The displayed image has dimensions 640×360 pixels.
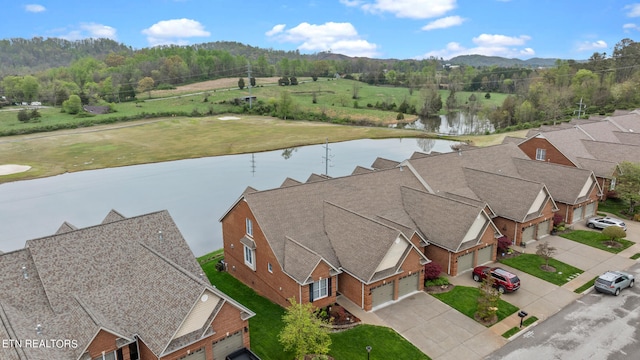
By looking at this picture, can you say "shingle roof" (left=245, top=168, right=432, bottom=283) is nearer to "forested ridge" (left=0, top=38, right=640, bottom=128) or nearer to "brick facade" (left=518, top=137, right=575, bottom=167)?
"brick facade" (left=518, top=137, right=575, bottom=167)

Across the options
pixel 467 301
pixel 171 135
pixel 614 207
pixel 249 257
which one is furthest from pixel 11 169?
pixel 614 207

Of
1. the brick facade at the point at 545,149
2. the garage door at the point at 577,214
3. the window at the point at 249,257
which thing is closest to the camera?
the window at the point at 249,257

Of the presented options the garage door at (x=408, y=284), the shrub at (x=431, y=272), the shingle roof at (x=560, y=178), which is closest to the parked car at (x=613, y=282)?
the shrub at (x=431, y=272)

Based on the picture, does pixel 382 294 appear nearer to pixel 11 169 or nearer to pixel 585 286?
pixel 585 286

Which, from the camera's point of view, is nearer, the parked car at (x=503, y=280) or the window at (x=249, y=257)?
the parked car at (x=503, y=280)

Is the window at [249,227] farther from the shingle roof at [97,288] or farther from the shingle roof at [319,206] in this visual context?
the shingle roof at [97,288]

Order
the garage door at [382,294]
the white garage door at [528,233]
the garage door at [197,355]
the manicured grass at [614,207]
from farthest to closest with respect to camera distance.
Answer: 1. the manicured grass at [614,207]
2. the white garage door at [528,233]
3. the garage door at [382,294]
4. the garage door at [197,355]

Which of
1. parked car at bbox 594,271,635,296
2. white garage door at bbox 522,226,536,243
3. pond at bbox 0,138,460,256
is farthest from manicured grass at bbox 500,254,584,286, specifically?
pond at bbox 0,138,460,256
